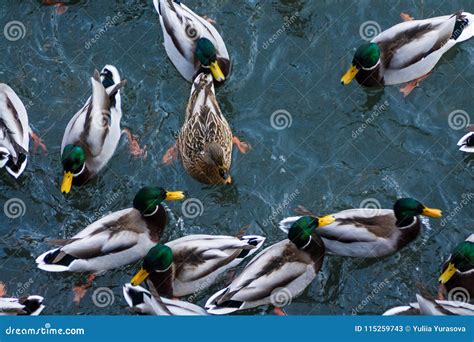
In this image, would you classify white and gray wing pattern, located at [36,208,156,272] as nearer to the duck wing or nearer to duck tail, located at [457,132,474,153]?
the duck wing

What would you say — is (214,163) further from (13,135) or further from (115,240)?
(13,135)

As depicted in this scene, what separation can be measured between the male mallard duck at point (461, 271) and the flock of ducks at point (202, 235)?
12mm

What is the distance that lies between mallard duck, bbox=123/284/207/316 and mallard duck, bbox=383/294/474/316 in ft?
7.69

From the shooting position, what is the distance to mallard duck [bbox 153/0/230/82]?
17.5 m

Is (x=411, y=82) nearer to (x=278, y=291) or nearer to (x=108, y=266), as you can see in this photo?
(x=278, y=291)

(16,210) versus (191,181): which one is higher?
(191,181)

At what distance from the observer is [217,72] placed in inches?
692

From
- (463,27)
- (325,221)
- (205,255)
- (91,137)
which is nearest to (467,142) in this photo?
(463,27)

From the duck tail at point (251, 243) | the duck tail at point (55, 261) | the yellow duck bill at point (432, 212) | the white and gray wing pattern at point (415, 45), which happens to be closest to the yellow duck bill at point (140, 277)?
the duck tail at point (55, 261)

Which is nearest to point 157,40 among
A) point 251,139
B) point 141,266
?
point 251,139

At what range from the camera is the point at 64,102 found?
1802 centimetres

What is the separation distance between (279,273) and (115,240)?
6.56 feet

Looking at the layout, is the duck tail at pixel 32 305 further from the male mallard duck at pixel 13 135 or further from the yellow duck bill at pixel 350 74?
the yellow duck bill at pixel 350 74

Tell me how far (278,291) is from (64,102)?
395 centimetres
